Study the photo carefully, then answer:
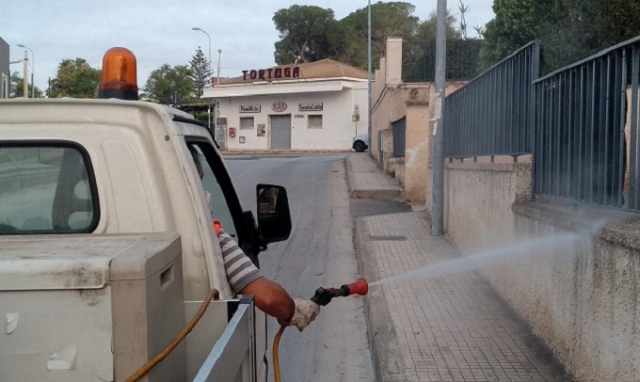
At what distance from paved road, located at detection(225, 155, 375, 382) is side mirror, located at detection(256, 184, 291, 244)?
2276 mm

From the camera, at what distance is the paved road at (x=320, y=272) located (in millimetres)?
6199

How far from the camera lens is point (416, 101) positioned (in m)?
16.4

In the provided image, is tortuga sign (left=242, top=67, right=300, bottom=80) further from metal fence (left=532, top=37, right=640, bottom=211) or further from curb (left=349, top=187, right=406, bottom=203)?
metal fence (left=532, top=37, right=640, bottom=211)

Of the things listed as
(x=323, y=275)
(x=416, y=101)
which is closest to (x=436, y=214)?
(x=323, y=275)

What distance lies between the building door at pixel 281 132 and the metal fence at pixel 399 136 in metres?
28.6

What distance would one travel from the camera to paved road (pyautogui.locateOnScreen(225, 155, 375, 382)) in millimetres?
6199

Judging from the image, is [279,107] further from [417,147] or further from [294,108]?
[417,147]

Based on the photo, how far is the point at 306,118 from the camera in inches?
1922

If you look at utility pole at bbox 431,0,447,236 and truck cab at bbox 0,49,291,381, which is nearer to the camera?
truck cab at bbox 0,49,291,381

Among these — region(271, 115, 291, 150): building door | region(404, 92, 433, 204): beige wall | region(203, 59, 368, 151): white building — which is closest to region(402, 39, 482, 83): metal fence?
region(404, 92, 433, 204): beige wall

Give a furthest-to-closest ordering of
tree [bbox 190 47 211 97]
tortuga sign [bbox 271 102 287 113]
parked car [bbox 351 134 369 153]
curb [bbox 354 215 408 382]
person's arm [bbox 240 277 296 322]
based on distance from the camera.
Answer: tree [bbox 190 47 211 97] < tortuga sign [bbox 271 102 287 113] < parked car [bbox 351 134 369 153] < curb [bbox 354 215 408 382] < person's arm [bbox 240 277 296 322]

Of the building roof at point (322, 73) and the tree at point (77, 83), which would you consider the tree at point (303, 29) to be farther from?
the tree at point (77, 83)

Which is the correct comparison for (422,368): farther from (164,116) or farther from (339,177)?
(339,177)

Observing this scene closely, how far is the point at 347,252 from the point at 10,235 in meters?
8.78
